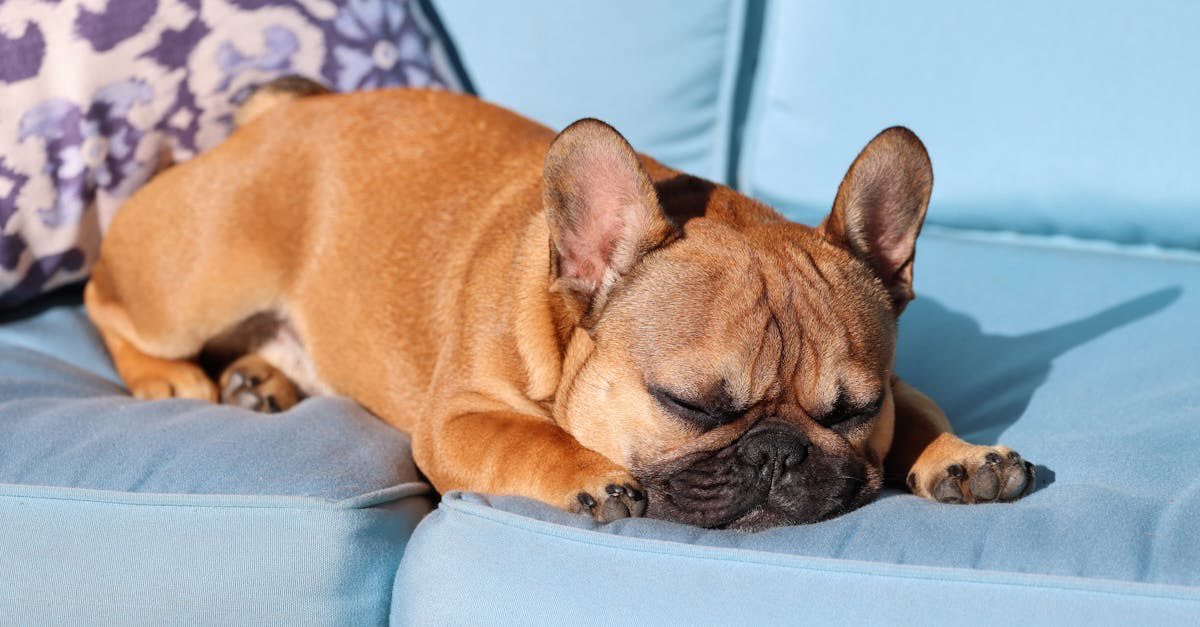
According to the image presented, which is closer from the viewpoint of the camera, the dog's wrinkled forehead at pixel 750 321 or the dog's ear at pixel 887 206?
the dog's wrinkled forehead at pixel 750 321

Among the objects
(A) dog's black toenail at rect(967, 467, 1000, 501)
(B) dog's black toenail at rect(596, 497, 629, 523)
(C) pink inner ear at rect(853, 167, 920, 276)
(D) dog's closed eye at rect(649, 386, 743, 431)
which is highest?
(C) pink inner ear at rect(853, 167, 920, 276)

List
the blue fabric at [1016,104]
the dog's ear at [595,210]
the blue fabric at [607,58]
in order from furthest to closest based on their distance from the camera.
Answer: the blue fabric at [607,58] → the blue fabric at [1016,104] → the dog's ear at [595,210]

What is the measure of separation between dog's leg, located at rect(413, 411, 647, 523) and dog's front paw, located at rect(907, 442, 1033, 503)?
1.73 feet

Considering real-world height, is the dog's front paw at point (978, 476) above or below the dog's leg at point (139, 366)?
above

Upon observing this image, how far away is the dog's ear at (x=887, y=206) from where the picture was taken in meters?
2.13

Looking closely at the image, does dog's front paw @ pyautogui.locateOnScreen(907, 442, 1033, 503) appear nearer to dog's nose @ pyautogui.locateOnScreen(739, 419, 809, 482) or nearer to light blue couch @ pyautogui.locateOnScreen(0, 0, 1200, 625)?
light blue couch @ pyautogui.locateOnScreen(0, 0, 1200, 625)

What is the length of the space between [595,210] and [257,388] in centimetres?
124

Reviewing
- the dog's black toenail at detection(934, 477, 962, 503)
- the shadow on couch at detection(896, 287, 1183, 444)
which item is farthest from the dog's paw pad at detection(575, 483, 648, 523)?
the shadow on couch at detection(896, 287, 1183, 444)

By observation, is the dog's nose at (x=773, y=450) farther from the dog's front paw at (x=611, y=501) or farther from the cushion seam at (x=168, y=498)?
the cushion seam at (x=168, y=498)

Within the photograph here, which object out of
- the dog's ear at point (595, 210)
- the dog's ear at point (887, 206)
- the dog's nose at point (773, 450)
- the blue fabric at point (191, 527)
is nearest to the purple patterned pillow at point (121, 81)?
the blue fabric at point (191, 527)

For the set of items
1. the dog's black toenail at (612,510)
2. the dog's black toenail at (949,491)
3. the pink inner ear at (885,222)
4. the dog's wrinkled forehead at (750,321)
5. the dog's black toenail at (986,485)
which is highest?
the pink inner ear at (885,222)

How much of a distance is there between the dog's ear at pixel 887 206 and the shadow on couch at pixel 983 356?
44 centimetres

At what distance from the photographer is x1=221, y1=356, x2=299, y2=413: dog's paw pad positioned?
295 cm

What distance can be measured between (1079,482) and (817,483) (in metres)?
0.46
